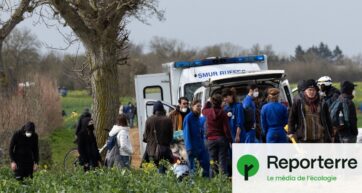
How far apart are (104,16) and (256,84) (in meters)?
3.93

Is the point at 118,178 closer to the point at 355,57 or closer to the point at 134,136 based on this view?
the point at 134,136

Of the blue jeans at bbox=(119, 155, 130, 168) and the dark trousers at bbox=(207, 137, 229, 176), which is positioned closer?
the dark trousers at bbox=(207, 137, 229, 176)

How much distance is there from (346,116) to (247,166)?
17.7 ft

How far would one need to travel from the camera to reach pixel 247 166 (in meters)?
8.96

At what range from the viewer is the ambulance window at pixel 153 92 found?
21406mm

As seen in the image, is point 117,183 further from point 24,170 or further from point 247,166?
point 24,170

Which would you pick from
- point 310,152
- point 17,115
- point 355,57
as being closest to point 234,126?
point 310,152

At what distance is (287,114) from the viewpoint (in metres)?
13.4

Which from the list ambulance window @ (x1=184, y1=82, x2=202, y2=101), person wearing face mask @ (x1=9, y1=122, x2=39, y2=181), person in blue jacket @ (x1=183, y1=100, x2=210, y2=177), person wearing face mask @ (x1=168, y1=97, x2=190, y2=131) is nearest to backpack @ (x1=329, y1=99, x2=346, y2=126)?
person in blue jacket @ (x1=183, y1=100, x2=210, y2=177)

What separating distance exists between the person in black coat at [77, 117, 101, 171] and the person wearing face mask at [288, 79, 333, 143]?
5.85 metres

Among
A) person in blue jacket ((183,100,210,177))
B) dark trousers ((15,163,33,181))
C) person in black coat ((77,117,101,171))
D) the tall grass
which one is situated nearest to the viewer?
person in blue jacket ((183,100,210,177))

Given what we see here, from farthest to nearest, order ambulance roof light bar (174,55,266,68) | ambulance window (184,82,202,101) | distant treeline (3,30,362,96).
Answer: distant treeline (3,30,362,96) → ambulance roof light bar (174,55,266,68) → ambulance window (184,82,202,101)

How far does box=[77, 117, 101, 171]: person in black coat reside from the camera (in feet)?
57.0

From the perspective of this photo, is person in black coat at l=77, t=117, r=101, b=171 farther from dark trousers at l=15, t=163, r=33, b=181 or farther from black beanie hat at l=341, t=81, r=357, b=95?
black beanie hat at l=341, t=81, r=357, b=95
